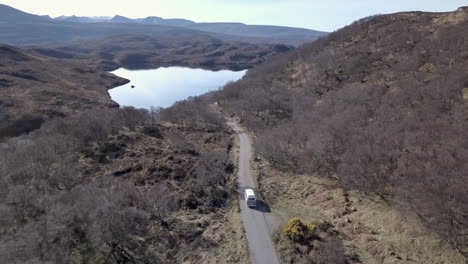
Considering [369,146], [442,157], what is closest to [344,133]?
[369,146]

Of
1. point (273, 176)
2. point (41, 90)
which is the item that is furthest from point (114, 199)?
point (41, 90)

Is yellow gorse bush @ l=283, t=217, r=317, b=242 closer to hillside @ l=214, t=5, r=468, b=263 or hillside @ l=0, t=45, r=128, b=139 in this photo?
hillside @ l=214, t=5, r=468, b=263

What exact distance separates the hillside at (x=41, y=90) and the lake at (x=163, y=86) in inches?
236

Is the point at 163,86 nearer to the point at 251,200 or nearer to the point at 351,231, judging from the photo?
the point at 251,200

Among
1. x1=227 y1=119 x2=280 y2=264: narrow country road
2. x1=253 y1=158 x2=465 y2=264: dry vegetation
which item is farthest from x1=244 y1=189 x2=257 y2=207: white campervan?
x1=253 y1=158 x2=465 y2=264: dry vegetation

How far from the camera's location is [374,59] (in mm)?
72438

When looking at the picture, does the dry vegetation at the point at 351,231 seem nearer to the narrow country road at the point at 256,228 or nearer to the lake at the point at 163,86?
the narrow country road at the point at 256,228

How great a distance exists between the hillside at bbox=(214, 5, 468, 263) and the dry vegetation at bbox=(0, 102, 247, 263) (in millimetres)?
6302

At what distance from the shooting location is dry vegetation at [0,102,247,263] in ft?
85.8

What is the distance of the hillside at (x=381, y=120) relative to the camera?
25.1m

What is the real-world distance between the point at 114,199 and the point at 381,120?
2641 centimetres

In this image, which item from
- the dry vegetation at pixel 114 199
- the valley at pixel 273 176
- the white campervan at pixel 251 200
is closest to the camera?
the valley at pixel 273 176

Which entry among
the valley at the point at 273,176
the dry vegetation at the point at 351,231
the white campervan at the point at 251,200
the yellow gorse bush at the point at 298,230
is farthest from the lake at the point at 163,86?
the yellow gorse bush at the point at 298,230

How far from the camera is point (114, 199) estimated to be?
95.5ft
